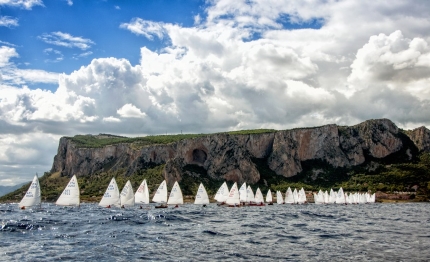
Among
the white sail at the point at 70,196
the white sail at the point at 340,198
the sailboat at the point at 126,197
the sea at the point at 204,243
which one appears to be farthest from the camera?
the white sail at the point at 340,198

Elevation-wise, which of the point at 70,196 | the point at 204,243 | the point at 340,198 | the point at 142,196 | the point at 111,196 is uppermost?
the point at 70,196

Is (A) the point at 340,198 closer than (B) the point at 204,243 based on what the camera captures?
No

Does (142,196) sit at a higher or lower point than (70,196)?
lower

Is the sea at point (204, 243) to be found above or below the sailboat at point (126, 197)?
below

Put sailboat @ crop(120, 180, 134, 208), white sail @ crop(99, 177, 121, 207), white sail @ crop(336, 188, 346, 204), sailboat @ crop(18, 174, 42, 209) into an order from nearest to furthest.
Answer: sailboat @ crop(18, 174, 42, 209) < sailboat @ crop(120, 180, 134, 208) < white sail @ crop(99, 177, 121, 207) < white sail @ crop(336, 188, 346, 204)

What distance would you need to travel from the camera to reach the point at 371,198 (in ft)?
557

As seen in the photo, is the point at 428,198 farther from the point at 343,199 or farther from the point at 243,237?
the point at 243,237

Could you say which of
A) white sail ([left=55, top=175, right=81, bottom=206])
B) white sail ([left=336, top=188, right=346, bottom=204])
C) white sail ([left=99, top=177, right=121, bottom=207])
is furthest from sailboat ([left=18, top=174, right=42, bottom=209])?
white sail ([left=336, top=188, right=346, bottom=204])

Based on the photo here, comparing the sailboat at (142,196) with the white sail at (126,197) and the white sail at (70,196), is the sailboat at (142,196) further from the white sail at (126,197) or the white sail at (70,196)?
the white sail at (70,196)

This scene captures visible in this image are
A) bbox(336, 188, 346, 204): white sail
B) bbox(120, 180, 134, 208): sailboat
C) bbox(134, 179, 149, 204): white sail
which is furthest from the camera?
bbox(336, 188, 346, 204): white sail

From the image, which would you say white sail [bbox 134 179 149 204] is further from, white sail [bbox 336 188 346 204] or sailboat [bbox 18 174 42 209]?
white sail [bbox 336 188 346 204]

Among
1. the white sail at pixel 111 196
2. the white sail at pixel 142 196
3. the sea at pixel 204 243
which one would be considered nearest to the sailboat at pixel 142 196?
the white sail at pixel 142 196

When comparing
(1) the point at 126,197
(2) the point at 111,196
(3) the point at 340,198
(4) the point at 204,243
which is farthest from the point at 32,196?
(3) the point at 340,198

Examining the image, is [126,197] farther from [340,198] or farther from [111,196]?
[340,198]
